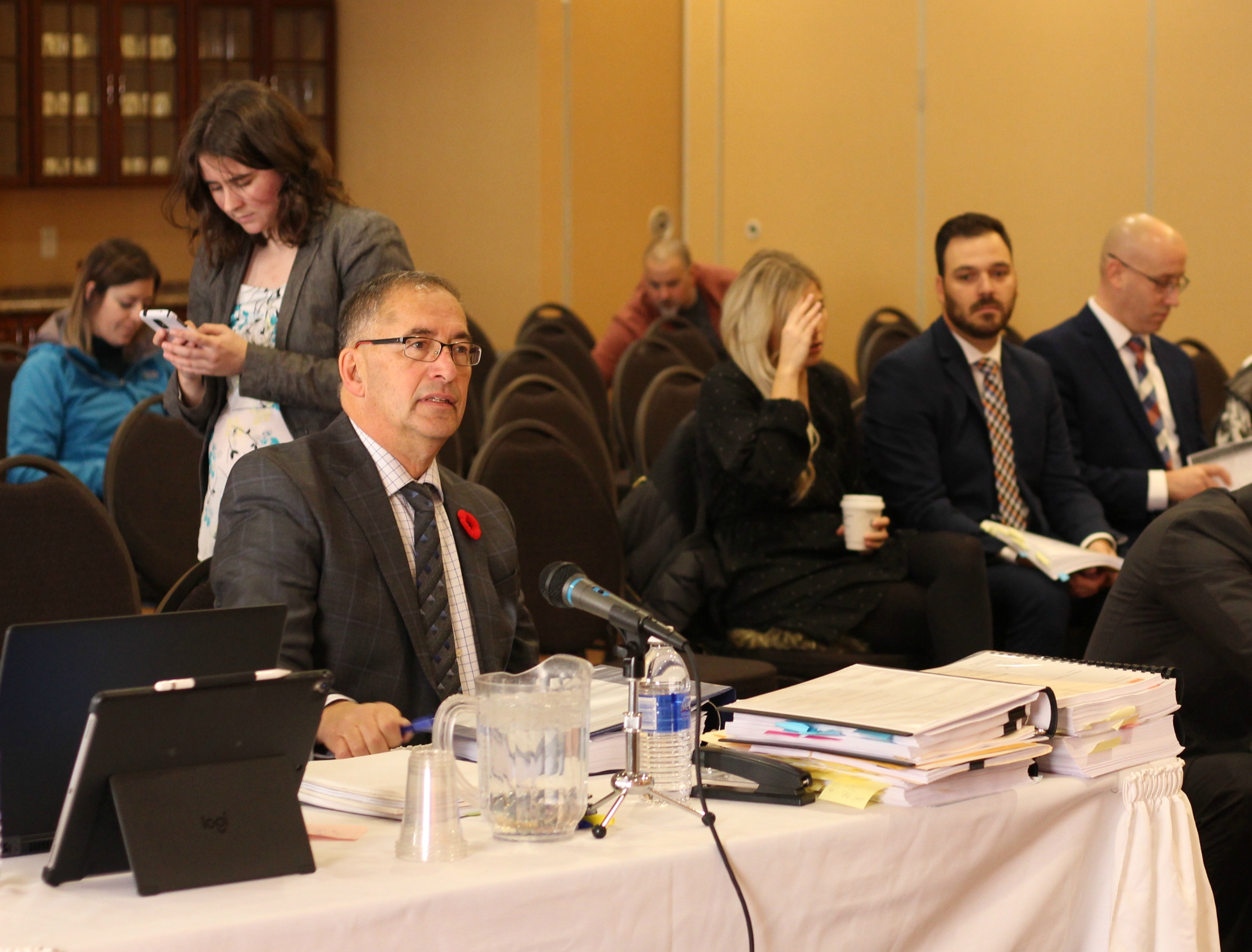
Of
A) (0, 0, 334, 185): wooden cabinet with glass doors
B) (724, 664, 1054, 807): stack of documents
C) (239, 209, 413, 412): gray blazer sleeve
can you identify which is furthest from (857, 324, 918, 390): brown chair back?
(724, 664, 1054, 807): stack of documents

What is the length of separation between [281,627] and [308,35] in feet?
25.7

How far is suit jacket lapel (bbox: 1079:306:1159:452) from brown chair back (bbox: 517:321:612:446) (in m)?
1.88

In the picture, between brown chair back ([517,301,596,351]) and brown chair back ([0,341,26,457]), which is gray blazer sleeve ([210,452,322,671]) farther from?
brown chair back ([517,301,596,351])

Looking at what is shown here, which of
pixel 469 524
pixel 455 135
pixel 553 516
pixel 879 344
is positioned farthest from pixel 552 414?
pixel 455 135

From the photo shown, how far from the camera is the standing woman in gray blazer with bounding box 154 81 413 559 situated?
2.33 metres

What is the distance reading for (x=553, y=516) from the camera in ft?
9.51

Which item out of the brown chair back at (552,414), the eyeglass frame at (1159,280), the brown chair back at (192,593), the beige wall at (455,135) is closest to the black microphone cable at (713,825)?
the brown chair back at (192,593)

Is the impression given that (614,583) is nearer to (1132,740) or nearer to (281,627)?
(1132,740)

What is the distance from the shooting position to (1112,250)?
4020mm

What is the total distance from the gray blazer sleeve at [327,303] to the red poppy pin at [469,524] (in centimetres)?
48

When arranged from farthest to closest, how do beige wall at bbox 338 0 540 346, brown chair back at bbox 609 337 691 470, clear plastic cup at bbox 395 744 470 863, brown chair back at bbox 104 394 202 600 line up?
beige wall at bbox 338 0 540 346
brown chair back at bbox 609 337 691 470
brown chair back at bbox 104 394 202 600
clear plastic cup at bbox 395 744 470 863

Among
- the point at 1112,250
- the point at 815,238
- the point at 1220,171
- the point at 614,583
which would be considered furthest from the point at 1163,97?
the point at 614,583

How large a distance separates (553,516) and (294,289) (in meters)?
0.78

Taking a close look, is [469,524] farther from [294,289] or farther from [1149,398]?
[1149,398]
